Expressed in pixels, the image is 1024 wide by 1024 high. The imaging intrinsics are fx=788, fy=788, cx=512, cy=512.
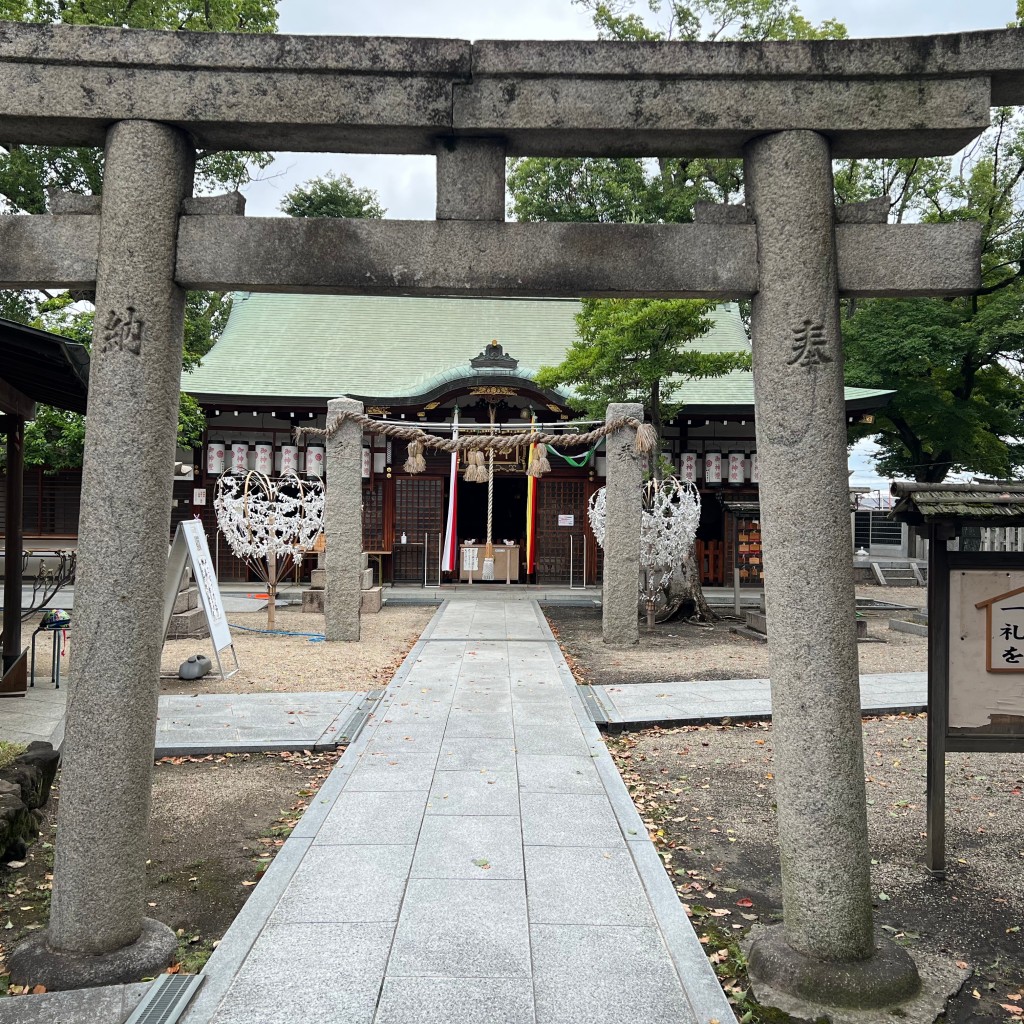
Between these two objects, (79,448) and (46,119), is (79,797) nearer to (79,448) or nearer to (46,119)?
(46,119)

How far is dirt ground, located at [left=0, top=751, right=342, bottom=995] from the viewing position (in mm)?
3887

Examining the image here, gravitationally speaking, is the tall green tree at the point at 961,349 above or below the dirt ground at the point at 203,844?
above

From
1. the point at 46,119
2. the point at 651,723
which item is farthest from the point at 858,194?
the point at 46,119

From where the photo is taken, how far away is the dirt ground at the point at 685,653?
10.4m

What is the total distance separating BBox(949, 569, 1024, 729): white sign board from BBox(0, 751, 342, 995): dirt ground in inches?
158

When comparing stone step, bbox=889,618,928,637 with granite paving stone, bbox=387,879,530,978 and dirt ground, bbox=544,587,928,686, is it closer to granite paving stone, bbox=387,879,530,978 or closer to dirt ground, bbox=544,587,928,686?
dirt ground, bbox=544,587,928,686

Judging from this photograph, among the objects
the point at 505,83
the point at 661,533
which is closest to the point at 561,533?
the point at 661,533

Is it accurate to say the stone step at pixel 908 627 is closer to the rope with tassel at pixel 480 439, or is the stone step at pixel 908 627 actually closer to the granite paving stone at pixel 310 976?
the rope with tassel at pixel 480 439

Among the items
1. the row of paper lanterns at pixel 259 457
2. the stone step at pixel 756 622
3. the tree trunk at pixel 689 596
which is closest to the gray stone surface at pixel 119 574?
the stone step at pixel 756 622

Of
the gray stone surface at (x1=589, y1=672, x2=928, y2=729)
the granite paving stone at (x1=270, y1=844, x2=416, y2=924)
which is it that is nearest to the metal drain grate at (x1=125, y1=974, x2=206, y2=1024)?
the granite paving stone at (x1=270, y1=844, x2=416, y2=924)

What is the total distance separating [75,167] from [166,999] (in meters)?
22.4

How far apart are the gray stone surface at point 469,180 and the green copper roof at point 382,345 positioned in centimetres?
1580

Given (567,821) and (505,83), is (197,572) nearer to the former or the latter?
(567,821)

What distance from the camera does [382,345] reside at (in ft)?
77.7
